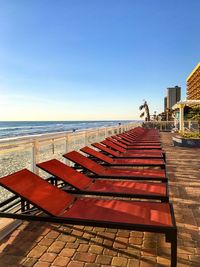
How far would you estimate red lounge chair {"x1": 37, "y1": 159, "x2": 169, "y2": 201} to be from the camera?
10.6ft

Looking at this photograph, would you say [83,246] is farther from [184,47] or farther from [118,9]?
[184,47]

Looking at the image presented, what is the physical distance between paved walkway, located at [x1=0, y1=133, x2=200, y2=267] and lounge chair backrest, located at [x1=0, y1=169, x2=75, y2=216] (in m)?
0.35

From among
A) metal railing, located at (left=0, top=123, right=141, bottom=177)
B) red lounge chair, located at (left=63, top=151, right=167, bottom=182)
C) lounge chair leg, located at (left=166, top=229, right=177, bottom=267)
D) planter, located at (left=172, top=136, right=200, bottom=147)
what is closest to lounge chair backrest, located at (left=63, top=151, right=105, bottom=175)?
red lounge chair, located at (left=63, top=151, right=167, bottom=182)

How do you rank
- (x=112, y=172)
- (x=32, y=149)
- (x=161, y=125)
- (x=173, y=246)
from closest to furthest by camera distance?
1. (x=173, y=246)
2. (x=32, y=149)
3. (x=112, y=172)
4. (x=161, y=125)

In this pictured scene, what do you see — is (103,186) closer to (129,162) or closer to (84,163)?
(84,163)

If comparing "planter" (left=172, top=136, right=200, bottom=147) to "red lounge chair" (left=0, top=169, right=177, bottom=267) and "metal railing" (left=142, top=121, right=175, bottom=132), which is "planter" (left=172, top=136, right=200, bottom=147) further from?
"metal railing" (left=142, top=121, right=175, bottom=132)

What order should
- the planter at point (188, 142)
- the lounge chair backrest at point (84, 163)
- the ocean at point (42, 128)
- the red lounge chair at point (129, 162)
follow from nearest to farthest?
1. the lounge chair backrest at point (84, 163)
2. the red lounge chair at point (129, 162)
3. the ocean at point (42, 128)
4. the planter at point (188, 142)

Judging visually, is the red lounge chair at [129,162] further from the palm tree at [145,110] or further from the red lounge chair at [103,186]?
the palm tree at [145,110]

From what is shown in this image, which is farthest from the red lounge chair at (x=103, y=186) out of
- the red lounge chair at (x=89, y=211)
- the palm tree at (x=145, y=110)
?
the palm tree at (x=145, y=110)

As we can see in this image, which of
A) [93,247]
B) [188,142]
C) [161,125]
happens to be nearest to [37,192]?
[93,247]

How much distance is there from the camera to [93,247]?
2.76 metres

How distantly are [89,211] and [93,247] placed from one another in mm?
359

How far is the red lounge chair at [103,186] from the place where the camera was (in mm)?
3236

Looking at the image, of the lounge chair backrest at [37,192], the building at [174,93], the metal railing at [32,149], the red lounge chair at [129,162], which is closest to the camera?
the lounge chair backrest at [37,192]
